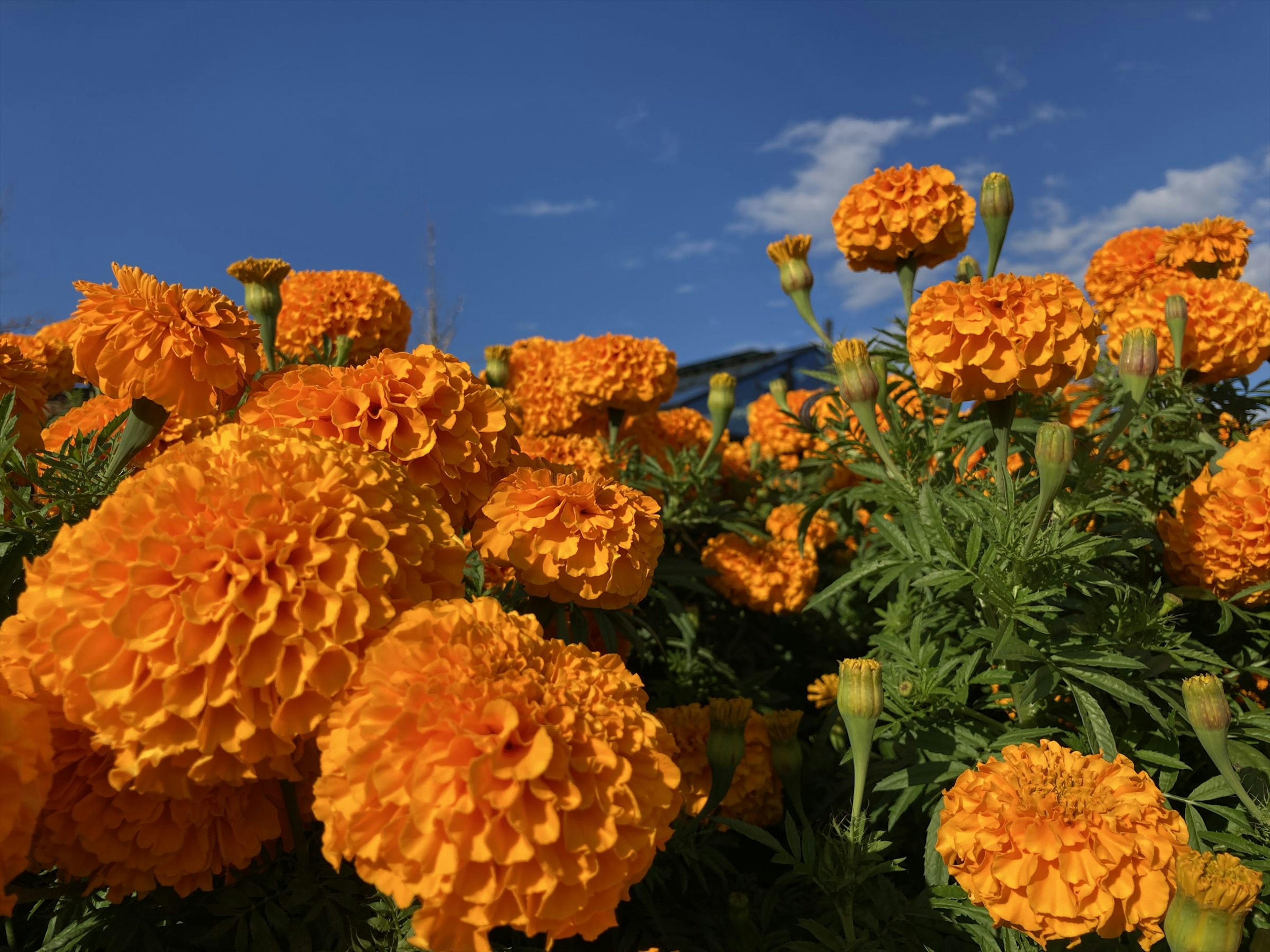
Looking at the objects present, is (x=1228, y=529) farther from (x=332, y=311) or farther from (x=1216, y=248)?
(x=332, y=311)

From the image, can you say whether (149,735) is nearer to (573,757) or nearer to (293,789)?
(293,789)

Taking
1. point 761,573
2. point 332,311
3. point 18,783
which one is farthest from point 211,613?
point 761,573

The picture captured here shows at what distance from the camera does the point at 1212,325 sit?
2.57 m

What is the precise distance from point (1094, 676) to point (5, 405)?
2.16 m

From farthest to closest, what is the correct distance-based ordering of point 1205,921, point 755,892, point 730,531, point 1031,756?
point 730,531 < point 755,892 < point 1031,756 < point 1205,921

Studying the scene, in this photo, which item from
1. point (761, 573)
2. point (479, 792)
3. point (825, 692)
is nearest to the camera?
point (479, 792)

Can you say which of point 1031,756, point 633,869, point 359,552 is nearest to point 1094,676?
point 1031,756

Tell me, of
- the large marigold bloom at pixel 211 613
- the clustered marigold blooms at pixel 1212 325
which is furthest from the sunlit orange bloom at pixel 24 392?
the clustered marigold blooms at pixel 1212 325

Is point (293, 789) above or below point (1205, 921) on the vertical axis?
above

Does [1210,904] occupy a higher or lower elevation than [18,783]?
lower

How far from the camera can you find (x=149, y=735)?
2.87 feet

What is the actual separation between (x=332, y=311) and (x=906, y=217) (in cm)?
175

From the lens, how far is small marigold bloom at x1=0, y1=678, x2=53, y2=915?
0.85m

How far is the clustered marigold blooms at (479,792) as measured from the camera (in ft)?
2.65
